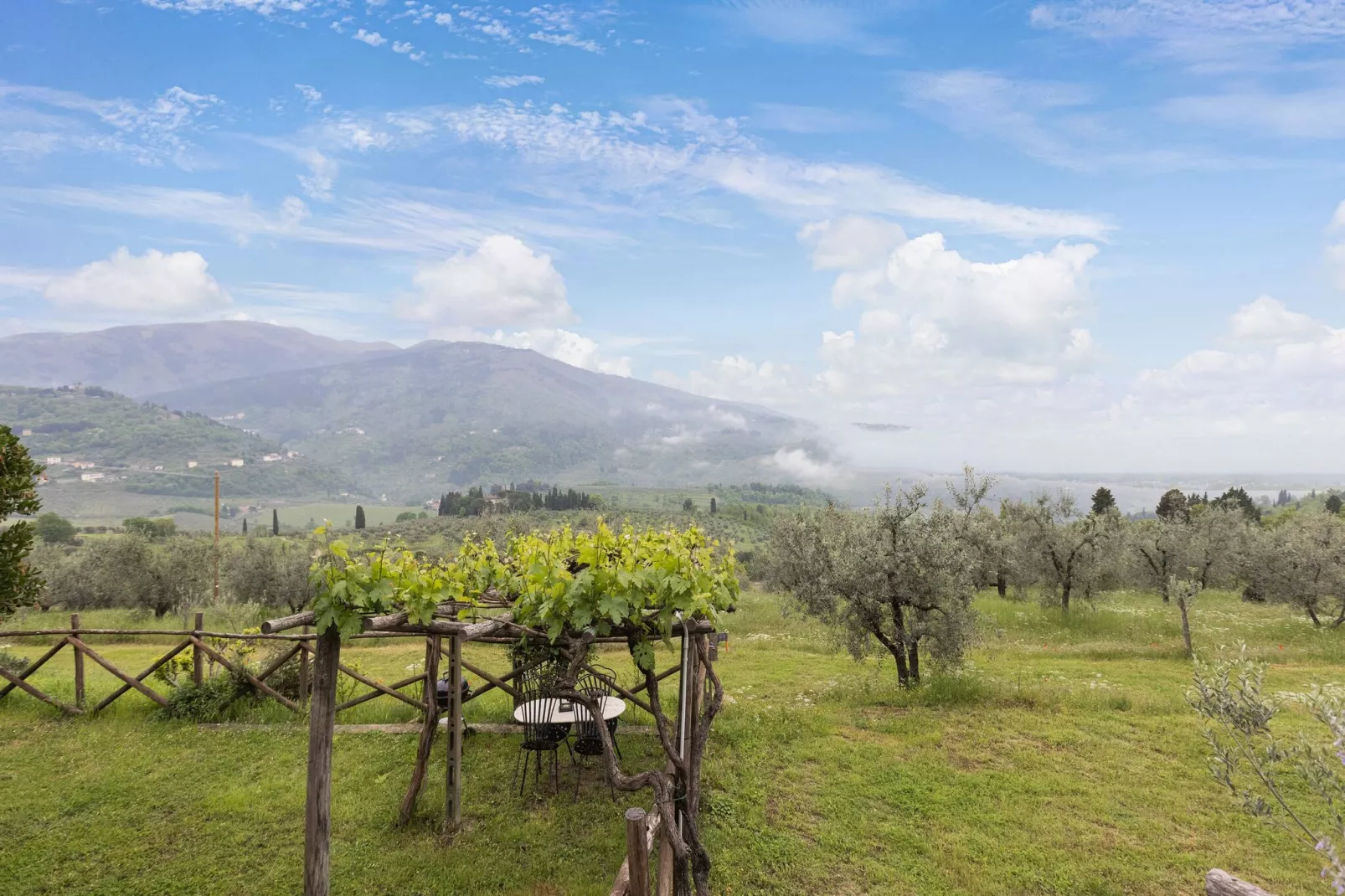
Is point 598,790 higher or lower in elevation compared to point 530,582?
lower

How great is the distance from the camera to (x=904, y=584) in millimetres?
13938

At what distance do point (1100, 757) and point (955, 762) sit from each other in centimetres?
260

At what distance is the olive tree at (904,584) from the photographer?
13859 millimetres

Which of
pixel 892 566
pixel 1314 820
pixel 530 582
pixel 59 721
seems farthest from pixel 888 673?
pixel 59 721

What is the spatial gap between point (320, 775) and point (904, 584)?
453 inches

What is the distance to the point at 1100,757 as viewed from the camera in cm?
1080

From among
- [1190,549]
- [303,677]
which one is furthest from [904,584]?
[1190,549]

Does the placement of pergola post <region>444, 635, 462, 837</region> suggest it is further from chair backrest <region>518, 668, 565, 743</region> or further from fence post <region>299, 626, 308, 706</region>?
fence post <region>299, 626, 308, 706</region>

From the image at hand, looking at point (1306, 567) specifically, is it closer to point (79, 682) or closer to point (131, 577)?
point (79, 682)

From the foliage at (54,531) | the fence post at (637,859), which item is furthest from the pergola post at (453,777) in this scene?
the foliage at (54,531)

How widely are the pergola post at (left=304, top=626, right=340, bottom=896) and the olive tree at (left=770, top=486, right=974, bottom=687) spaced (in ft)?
34.5

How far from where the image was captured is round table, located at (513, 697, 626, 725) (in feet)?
30.7

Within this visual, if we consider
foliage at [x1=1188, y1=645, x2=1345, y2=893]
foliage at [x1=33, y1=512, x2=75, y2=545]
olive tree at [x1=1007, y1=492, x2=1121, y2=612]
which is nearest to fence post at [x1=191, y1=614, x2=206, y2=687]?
foliage at [x1=1188, y1=645, x2=1345, y2=893]

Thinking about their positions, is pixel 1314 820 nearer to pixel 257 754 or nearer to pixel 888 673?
pixel 888 673
